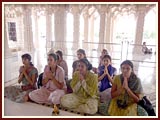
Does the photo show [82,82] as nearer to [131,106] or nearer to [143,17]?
[131,106]

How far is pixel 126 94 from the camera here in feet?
5.92

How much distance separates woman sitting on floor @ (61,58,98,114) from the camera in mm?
1891

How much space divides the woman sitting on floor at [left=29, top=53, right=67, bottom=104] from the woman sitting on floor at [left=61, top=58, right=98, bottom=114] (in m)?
0.13

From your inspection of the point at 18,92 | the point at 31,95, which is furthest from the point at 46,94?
the point at 18,92

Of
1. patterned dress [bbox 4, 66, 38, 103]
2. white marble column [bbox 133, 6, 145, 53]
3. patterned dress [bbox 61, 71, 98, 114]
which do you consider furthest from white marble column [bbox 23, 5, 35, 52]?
patterned dress [bbox 61, 71, 98, 114]

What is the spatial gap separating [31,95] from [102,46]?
17.0ft

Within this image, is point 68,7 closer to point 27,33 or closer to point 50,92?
point 50,92

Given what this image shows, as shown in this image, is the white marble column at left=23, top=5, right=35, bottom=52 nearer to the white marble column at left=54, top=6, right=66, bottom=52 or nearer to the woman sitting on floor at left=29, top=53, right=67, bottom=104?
the white marble column at left=54, top=6, right=66, bottom=52

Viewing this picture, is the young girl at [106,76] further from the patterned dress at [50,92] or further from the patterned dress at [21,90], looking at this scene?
the patterned dress at [21,90]

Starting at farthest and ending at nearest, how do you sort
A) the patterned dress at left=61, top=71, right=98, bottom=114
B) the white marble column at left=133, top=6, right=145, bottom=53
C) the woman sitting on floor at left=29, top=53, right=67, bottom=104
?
the white marble column at left=133, top=6, right=145, bottom=53
the woman sitting on floor at left=29, top=53, right=67, bottom=104
the patterned dress at left=61, top=71, right=98, bottom=114

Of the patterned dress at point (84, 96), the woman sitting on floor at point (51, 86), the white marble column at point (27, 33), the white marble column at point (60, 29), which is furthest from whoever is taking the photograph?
the white marble column at point (27, 33)

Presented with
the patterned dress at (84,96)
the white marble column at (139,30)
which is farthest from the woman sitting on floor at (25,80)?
the white marble column at (139,30)

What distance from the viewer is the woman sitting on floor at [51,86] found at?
207 cm

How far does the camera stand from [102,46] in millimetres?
7074
